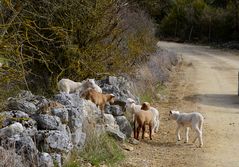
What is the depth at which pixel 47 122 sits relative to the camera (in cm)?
Result: 841

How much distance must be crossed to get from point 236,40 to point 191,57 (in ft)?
46.2

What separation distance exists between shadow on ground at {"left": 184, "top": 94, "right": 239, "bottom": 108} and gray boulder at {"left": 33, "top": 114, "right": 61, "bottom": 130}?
983cm

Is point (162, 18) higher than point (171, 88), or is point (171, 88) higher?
point (162, 18)

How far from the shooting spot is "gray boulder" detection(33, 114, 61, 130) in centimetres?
839

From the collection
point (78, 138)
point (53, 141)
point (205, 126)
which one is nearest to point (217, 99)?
point (205, 126)

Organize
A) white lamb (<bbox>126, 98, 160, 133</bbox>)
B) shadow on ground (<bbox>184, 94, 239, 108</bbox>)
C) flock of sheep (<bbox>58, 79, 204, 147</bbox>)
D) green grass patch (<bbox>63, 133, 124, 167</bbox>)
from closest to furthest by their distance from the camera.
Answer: green grass patch (<bbox>63, 133, 124, 167</bbox>) < flock of sheep (<bbox>58, 79, 204, 147</bbox>) < white lamb (<bbox>126, 98, 160, 133</bbox>) < shadow on ground (<bbox>184, 94, 239, 108</bbox>)

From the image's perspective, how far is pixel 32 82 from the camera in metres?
14.3

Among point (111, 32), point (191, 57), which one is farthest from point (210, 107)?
point (191, 57)

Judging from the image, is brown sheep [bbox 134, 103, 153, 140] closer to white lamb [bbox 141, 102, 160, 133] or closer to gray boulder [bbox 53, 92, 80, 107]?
white lamb [bbox 141, 102, 160, 133]

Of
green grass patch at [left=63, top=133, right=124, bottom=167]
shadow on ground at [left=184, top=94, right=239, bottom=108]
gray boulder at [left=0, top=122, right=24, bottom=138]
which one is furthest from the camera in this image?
shadow on ground at [left=184, top=94, right=239, bottom=108]

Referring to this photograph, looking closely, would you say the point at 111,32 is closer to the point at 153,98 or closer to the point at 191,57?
the point at 153,98

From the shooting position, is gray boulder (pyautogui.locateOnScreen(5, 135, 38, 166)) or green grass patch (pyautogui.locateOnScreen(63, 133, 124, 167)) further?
green grass patch (pyautogui.locateOnScreen(63, 133, 124, 167))

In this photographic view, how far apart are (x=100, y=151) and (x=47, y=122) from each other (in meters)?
1.47

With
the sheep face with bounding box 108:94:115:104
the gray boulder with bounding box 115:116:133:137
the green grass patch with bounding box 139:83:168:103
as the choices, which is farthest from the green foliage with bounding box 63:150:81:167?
the green grass patch with bounding box 139:83:168:103
